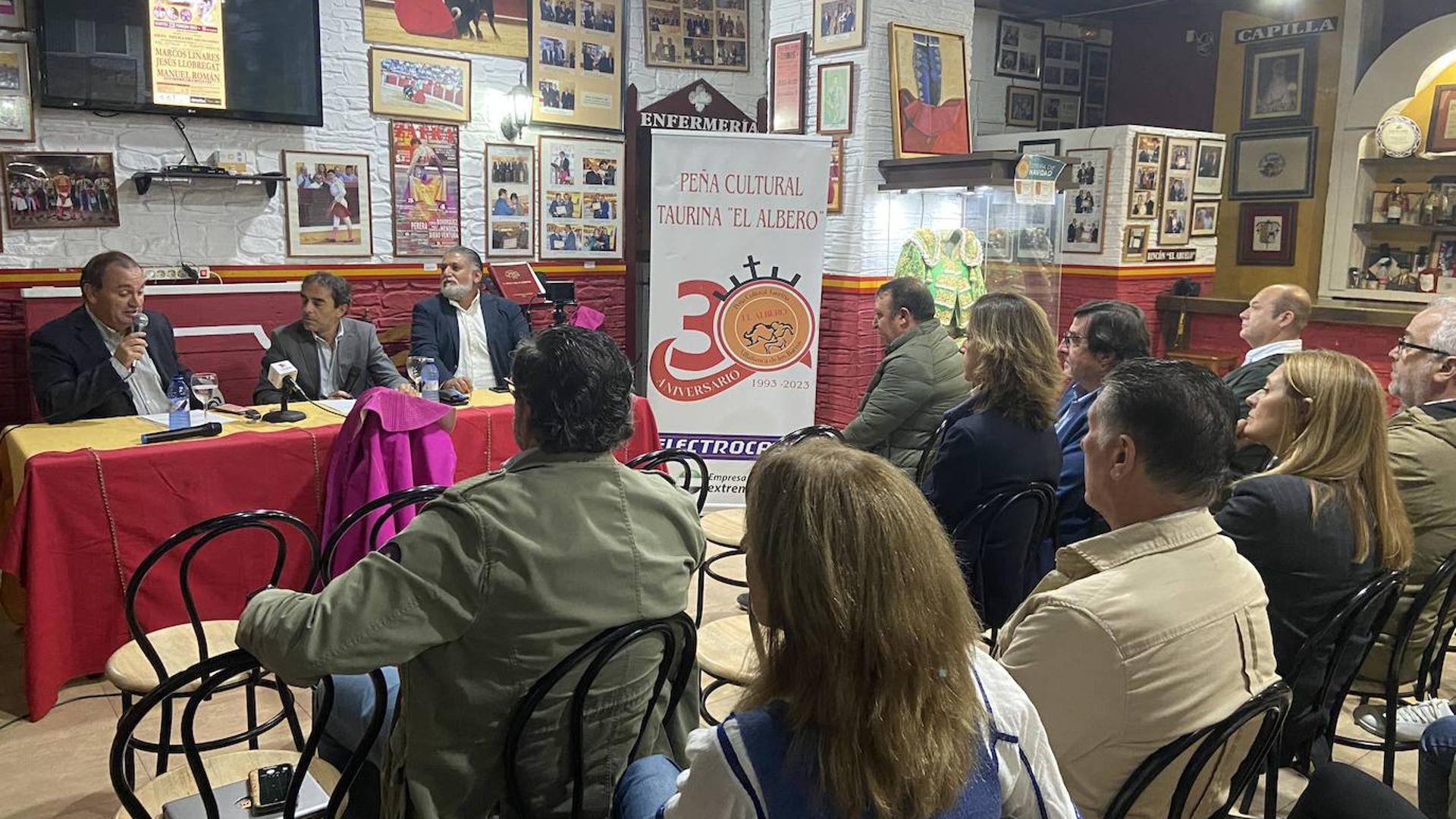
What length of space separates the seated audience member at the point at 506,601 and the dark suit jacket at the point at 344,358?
2935 millimetres

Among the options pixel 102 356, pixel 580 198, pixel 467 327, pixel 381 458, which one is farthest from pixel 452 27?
pixel 381 458

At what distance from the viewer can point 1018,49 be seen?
8.55 meters

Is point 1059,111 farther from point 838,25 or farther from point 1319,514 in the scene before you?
point 1319,514

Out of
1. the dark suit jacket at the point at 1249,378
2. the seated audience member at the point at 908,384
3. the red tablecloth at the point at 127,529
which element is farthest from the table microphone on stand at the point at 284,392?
the dark suit jacket at the point at 1249,378

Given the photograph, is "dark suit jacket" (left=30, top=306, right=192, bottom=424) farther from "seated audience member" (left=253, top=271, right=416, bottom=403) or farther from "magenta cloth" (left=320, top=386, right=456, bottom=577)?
"magenta cloth" (left=320, top=386, right=456, bottom=577)

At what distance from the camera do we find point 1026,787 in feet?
3.75

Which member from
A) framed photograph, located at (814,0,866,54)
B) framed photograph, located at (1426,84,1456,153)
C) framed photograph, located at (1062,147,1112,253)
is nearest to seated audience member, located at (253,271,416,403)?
framed photograph, located at (814,0,866,54)

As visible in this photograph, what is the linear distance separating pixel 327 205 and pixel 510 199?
1121 millimetres

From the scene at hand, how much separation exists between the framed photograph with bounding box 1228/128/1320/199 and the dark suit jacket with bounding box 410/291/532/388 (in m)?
5.96

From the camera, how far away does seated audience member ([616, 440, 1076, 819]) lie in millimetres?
1033

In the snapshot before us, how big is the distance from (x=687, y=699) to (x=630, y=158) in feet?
18.4

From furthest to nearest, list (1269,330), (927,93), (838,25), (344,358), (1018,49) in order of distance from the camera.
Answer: (1018,49) → (927,93) → (838,25) → (344,358) → (1269,330)

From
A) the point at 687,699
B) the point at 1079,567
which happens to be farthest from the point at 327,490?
the point at 1079,567

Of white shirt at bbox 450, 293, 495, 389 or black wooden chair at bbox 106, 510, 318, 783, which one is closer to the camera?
black wooden chair at bbox 106, 510, 318, 783
